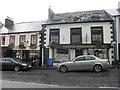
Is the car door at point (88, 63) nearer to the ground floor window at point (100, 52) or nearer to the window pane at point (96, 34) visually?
the ground floor window at point (100, 52)

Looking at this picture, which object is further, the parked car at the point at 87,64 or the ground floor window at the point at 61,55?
the ground floor window at the point at 61,55

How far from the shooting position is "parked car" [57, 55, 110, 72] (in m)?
15.2

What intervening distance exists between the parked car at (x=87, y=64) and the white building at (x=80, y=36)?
4908mm

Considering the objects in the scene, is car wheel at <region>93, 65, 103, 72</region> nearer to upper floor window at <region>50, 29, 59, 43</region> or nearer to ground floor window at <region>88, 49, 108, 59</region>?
ground floor window at <region>88, 49, 108, 59</region>

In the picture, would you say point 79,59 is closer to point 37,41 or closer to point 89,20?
point 89,20

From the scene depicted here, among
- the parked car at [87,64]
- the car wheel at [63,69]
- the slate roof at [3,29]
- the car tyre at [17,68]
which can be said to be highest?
the slate roof at [3,29]

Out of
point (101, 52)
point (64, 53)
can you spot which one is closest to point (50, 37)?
point (64, 53)

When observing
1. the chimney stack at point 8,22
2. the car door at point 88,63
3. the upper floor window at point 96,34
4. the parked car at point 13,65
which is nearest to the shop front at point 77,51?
the upper floor window at point 96,34

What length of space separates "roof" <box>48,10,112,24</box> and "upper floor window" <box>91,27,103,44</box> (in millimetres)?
1076

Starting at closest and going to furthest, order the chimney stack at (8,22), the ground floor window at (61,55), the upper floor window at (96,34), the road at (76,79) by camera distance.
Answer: the road at (76,79) → the upper floor window at (96,34) → the ground floor window at (61,55) → the chimney stack at (8,22)

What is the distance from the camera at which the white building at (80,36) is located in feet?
67.1

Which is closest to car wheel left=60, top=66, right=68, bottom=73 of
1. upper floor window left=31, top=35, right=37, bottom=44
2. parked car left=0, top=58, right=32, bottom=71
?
parked car left=0, top=58, right=32, bottom=71

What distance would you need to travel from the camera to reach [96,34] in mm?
20953

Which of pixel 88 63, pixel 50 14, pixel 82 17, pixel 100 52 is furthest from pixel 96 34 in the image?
pixel 50 14
